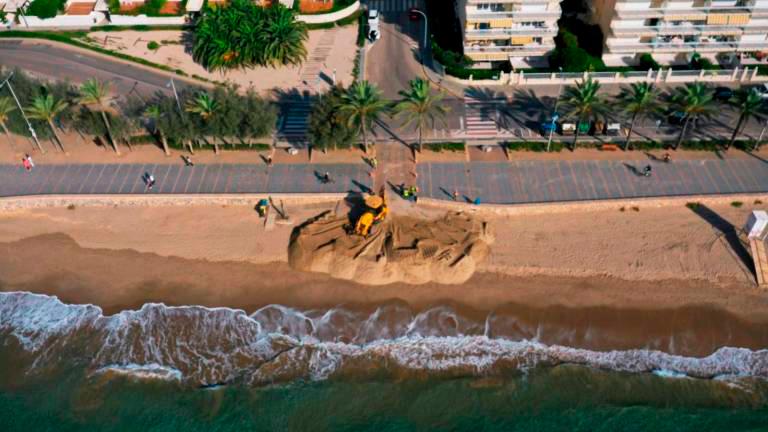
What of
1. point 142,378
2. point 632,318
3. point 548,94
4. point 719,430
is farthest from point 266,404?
point 548,94

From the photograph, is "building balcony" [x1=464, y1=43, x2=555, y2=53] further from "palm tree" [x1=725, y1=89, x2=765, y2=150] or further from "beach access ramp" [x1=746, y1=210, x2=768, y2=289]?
"beach access ramp" [x1=746, y1=210, x2=768, y2=289]

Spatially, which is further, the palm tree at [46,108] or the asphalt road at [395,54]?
the asphalt road at [395,54]

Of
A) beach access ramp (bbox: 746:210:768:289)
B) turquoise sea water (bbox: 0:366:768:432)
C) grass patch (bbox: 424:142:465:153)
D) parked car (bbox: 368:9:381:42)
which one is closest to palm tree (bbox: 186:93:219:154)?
grass patch (bbox: 424:142:465:153)

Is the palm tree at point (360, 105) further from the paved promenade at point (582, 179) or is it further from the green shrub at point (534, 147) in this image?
the green shrub at point (534, 147)

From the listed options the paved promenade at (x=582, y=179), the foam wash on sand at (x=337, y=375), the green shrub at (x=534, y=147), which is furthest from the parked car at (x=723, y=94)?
the foam wash on sand at (x=337, y=375)

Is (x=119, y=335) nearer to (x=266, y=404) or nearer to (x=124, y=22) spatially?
(x=266, y=404)

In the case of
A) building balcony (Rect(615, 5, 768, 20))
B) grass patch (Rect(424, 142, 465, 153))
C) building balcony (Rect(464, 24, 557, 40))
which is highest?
building balcony (Rect(615, 5, 768, 20))

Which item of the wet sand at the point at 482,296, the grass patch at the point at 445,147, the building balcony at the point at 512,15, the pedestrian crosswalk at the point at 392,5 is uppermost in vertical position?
the building balcony at the point at 512,15
